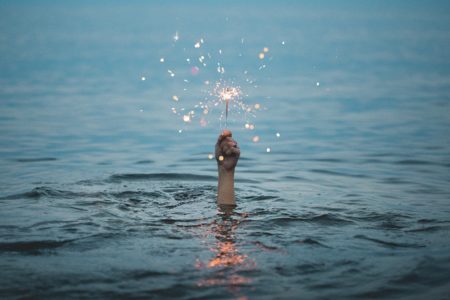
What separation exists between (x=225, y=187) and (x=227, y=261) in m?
2.85

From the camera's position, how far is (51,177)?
15977 mm

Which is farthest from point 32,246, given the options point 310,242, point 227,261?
point 310,242

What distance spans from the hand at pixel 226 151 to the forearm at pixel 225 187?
122 mm

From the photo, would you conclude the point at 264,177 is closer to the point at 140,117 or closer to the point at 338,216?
the point at 338,216

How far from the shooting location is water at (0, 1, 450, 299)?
9.38 m

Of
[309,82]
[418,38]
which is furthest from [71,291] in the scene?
[418,38]

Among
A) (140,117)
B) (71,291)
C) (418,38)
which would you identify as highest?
(418,38)

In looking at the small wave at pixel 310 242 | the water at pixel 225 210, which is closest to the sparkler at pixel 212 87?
the water at pixel 225 210

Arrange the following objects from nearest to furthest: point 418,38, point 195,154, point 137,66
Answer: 1. point 195,154
2. point 137,66
3. point 418,38

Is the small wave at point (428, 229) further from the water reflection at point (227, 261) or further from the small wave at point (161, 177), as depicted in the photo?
the small wave at point (161, 177)

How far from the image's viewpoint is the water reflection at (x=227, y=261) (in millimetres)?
9195

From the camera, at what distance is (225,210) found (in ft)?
41.3

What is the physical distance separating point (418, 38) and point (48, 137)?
59.9m

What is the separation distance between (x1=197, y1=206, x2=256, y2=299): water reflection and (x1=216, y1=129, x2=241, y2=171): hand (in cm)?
86
